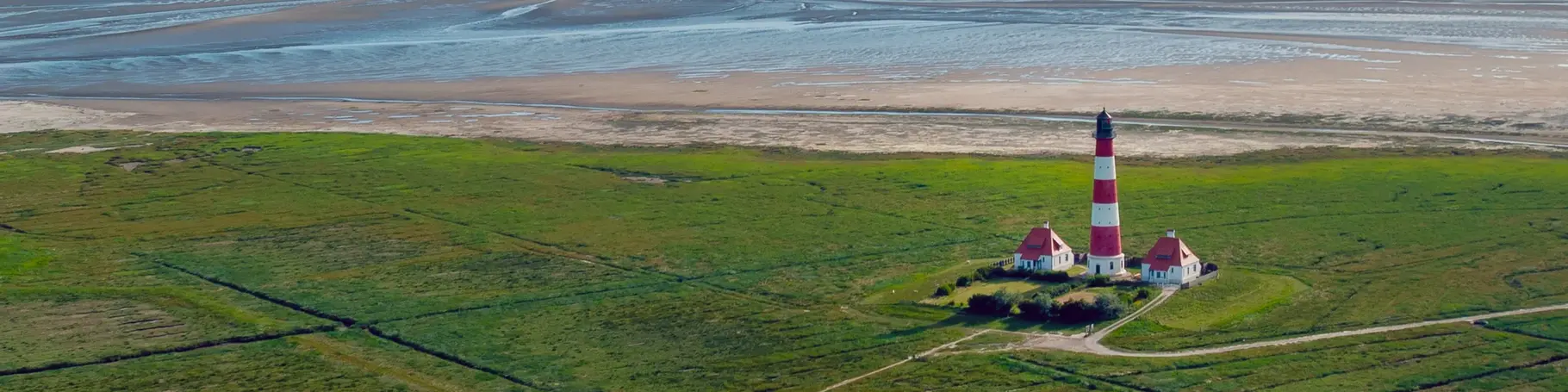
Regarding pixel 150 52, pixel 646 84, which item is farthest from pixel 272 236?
pixel 150 52

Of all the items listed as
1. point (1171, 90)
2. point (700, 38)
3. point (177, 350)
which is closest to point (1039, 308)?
point (177, 350)

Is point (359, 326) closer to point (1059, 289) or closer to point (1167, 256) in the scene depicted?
point (1059, 289)

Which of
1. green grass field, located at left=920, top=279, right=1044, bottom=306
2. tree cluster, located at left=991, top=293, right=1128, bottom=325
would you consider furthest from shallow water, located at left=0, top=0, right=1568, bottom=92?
tree cluster, located at left=991, top=293, right=1128, bottom=325

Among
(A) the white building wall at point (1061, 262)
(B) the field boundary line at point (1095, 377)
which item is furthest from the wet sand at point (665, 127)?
(B) the field boundary line at point (1095, 377)

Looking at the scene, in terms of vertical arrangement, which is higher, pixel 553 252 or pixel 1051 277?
pixel 1051 277

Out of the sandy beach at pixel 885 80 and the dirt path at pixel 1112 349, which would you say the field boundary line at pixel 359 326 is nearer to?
the dirt path at pixel 1112 349

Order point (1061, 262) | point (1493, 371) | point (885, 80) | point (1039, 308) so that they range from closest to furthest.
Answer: point (1493, 371) < point (1039, 308) < point (1061, 262) < point (885, 80)

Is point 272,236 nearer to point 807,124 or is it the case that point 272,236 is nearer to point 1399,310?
point 807,124
